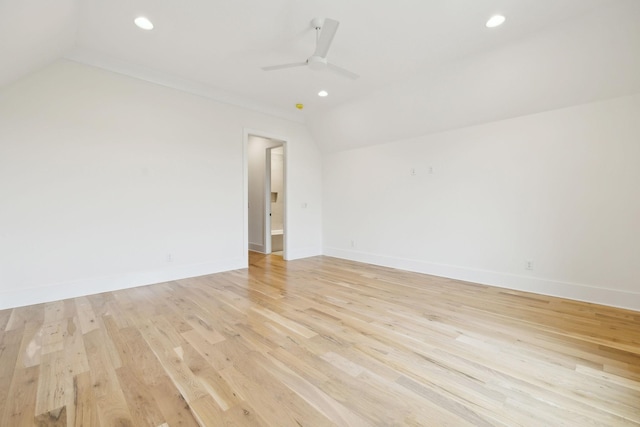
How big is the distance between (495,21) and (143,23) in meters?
3.44

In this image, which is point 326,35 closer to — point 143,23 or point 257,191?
point 143,23

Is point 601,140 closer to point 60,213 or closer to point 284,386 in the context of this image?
point 284,386

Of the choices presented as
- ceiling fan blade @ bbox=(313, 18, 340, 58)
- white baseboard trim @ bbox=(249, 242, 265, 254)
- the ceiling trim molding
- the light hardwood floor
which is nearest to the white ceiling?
the ceiling trim molding

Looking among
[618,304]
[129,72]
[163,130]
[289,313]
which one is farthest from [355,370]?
[129,72]

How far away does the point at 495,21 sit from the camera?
99.6 inches

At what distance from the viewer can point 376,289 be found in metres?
3.53

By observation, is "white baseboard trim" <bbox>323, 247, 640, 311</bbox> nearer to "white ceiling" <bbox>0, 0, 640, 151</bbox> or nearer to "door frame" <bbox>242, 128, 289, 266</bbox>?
"door frame" <bbox>242, 128, 289, 266</bbox>

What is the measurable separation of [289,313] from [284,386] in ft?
3.63

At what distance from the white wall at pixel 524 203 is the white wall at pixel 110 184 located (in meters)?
2.82

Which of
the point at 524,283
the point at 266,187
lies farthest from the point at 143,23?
the point at 524,283

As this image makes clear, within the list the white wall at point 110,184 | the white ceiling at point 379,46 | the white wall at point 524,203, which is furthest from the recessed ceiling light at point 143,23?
the white wall at point 524,203

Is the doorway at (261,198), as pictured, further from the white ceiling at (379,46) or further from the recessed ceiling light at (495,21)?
the recessed ceiling light at (495,21)

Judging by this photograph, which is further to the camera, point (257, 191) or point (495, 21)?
point (257, 191)

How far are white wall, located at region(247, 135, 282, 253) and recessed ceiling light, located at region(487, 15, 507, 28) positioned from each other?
14.5 ft
